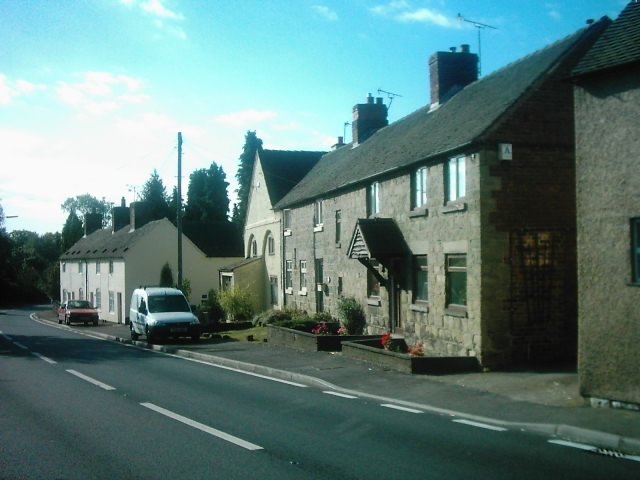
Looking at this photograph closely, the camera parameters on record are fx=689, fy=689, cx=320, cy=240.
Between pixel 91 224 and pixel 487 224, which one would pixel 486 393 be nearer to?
pixel 487 224

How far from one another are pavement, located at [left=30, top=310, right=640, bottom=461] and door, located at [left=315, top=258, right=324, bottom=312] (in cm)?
818

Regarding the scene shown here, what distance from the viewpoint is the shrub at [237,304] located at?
37.2 metres

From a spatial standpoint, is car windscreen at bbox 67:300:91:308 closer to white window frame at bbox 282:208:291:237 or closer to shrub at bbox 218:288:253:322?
shrub at bbox 218:288:253:322

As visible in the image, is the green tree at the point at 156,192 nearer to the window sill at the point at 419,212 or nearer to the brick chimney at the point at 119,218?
the brick chimney at the point at 119,218

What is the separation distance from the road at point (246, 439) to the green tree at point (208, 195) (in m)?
73.7

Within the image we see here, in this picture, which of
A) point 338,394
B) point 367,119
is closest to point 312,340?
point 338,394

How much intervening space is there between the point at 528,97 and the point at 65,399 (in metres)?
12.7

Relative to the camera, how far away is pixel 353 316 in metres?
24.1

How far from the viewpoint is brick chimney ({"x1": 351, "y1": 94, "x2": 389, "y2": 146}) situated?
107 feet

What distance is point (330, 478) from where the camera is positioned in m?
7.08

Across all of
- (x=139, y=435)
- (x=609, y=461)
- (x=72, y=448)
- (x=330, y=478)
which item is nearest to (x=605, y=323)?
(x=609, y=461)

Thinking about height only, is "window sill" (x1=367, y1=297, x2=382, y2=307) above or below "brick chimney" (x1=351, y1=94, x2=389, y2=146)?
below

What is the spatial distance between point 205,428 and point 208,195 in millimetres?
80878

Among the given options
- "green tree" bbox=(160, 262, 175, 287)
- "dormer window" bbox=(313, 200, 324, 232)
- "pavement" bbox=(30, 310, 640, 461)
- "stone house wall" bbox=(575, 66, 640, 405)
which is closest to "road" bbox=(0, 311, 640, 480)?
"pavement" bbox=(30, 310, 640, 461)
